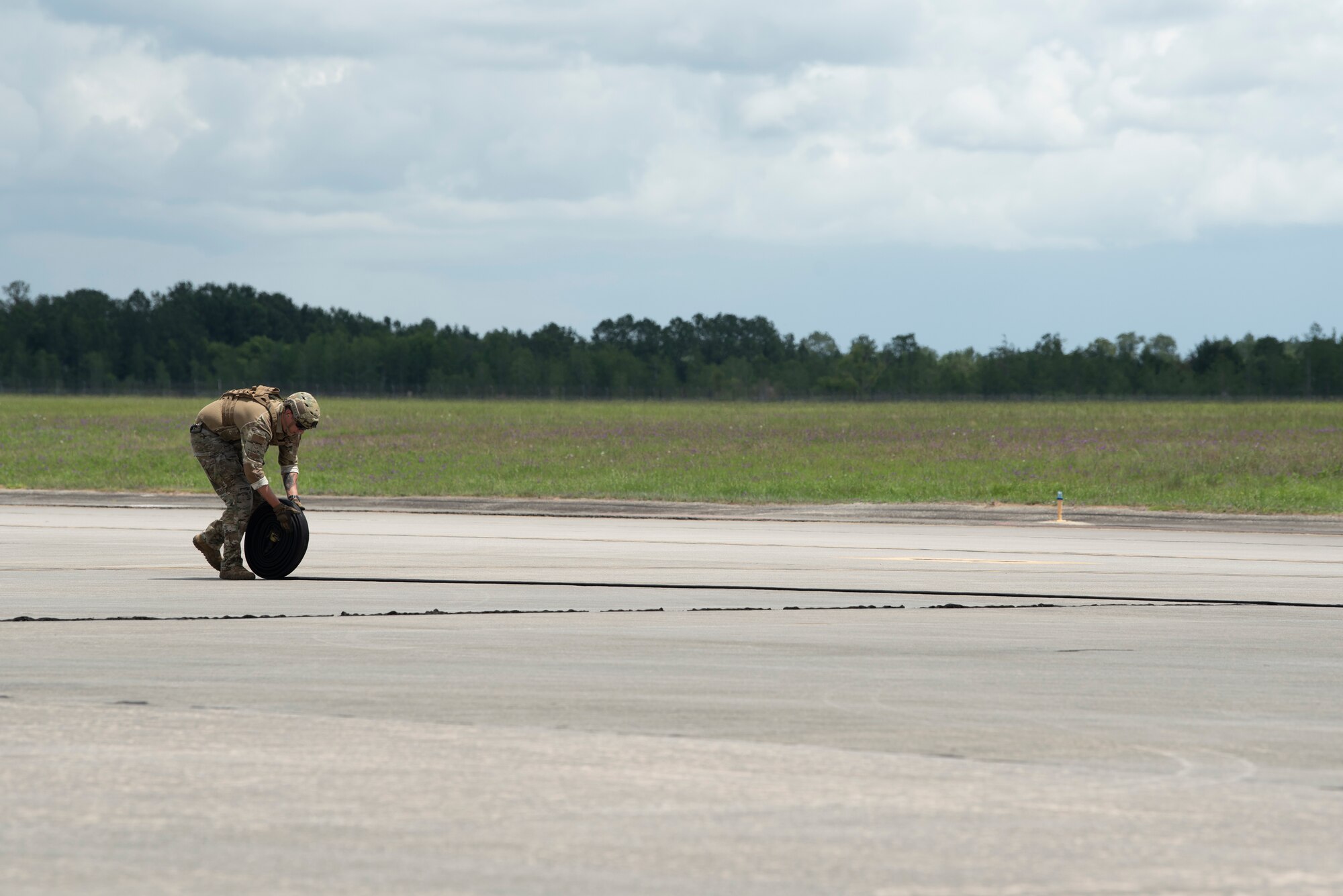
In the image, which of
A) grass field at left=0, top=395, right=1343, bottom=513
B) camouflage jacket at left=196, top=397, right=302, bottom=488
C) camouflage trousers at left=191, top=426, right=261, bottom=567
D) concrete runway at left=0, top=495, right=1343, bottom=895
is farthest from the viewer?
grass field at left=0, top=395, right=1343, bottom=513

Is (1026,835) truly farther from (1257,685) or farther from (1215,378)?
(1215,378)

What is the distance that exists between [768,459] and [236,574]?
27423mm

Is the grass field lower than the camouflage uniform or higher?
lower

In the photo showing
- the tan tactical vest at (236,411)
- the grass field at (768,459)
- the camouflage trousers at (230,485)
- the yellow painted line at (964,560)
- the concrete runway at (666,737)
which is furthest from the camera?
the grass field at (768,459)

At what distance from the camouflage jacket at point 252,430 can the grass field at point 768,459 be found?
1630cm

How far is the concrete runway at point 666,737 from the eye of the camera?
4.95 metres

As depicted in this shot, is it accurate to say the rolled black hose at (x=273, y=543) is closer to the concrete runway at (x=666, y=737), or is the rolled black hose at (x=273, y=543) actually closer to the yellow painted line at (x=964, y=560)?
the concrete runway at (x=666, y=737)

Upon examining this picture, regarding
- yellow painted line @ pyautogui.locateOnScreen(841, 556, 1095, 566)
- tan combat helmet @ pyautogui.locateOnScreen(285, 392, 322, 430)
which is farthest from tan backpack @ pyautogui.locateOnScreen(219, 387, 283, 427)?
yellow painted line @ pyautogui.locateOnScreen(841, 556, 1095, 566)

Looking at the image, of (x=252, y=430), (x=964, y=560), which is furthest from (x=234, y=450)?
(x=964, y=560)

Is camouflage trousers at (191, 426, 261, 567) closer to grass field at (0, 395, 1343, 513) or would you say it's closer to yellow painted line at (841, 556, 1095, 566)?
yellow painted line at (841, 556, 1095, 566)

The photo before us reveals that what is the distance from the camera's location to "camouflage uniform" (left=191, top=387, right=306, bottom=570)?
45.3 ft

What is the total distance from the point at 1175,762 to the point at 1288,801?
0.69m

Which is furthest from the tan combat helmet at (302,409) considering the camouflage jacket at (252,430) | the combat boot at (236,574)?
the combat boot at (236,574)

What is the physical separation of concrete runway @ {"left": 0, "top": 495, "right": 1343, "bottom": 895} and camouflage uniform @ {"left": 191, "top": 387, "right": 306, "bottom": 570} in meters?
0.66
